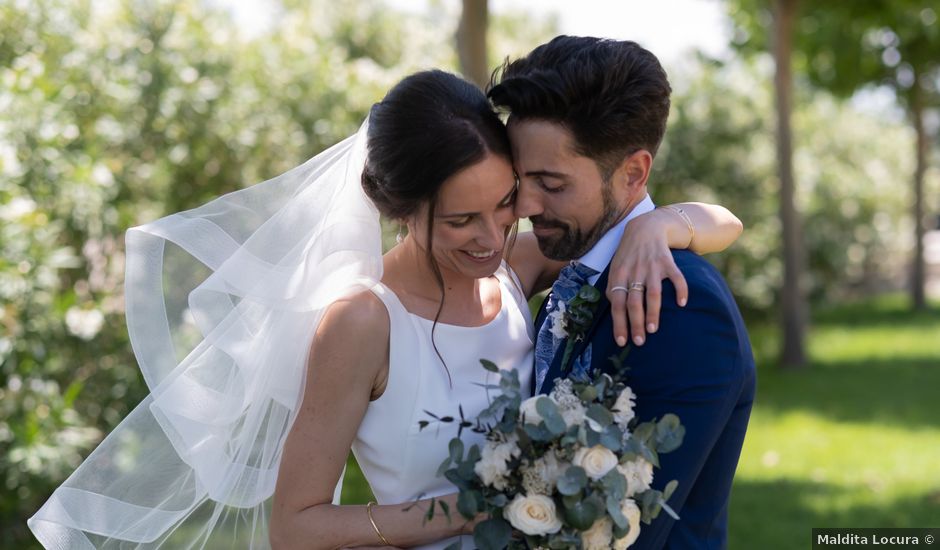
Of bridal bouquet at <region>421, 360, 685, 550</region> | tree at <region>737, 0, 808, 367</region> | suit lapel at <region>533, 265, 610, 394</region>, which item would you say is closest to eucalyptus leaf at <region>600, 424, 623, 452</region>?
bridal bouquet at <region>421, 360, 685, 550</region>

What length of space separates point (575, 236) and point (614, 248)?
0.36ft

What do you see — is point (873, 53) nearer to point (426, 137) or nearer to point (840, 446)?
point (840, 446)

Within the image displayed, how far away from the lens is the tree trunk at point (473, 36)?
22.9ft

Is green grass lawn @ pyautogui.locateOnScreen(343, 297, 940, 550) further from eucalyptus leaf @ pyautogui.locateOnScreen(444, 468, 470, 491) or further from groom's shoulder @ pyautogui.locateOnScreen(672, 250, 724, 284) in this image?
eucalyptus leaf @ pyautogui.locateOnScreen(444, 468, 470, 491)

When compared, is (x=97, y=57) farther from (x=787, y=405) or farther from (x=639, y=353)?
(x=787, y=405)

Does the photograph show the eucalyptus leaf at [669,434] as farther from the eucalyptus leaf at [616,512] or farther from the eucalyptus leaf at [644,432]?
the eucalyptus leaf at [616,512]

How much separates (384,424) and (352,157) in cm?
79

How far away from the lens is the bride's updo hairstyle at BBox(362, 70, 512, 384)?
2.71 meters

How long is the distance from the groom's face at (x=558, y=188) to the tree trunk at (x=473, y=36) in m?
4.20

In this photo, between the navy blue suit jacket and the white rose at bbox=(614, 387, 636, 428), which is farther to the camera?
the navy blue suit jacket

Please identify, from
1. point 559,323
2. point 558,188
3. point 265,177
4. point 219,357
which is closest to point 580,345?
point 559,323

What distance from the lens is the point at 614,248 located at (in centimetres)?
288

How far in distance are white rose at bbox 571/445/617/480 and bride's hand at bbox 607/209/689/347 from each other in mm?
363

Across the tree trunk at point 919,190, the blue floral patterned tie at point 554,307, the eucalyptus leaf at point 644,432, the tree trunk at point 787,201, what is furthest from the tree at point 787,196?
the eucalyptus leaf at point 644,432
